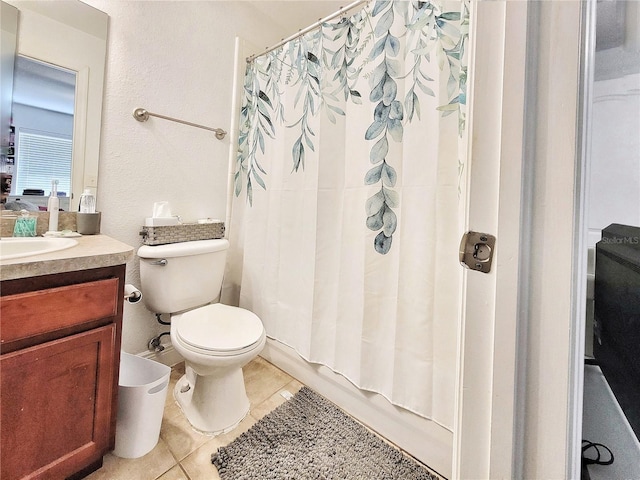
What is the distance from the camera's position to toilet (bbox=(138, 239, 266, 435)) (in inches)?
43.8

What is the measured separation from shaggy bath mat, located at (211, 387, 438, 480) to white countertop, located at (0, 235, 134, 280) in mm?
843

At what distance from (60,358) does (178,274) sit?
1.92 feet

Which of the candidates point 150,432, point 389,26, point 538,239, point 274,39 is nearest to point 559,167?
point 538,239

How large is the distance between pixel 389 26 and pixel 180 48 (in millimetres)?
1158

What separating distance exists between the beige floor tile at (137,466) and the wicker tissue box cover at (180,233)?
0.89 metres

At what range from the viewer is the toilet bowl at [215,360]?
109 centimetres

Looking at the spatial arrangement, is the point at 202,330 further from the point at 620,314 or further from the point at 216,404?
the point at 620,314

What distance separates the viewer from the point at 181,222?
1.54 metres

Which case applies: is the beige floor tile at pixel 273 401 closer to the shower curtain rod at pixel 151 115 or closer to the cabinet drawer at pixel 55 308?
the cabinet drawer at pixel 55 308

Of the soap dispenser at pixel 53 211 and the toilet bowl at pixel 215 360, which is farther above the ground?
the soap dispenser at pixel 53 211

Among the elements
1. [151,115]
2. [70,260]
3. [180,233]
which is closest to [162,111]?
[151,115]

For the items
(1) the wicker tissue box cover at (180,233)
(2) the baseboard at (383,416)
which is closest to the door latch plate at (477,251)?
(2) the baseboard at (383,416)

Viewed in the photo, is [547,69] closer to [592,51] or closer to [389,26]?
[592,51]

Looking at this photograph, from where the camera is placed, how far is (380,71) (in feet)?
3.56
